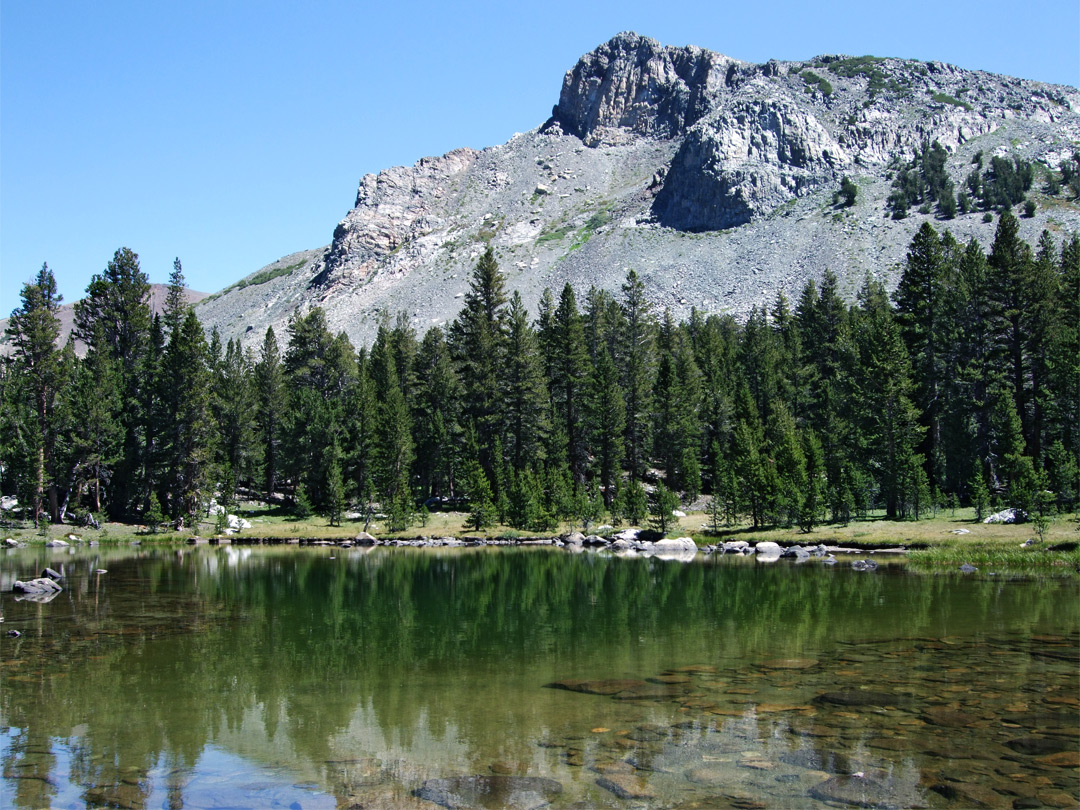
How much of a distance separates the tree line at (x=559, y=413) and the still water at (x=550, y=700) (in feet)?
73.6

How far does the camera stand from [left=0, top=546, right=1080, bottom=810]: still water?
8617 mm

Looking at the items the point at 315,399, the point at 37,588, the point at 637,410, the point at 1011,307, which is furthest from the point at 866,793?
Result: the point at 315,399

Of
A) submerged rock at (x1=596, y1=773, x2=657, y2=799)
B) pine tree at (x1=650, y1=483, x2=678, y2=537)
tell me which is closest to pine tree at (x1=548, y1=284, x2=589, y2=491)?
pine tree at (x1=650, y1=483, x2=678, y2=537)

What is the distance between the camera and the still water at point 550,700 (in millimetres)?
8617

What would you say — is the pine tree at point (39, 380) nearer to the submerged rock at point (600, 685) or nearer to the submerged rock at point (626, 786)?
the submerged rock at point (600, 685)

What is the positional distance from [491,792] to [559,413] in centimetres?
5530

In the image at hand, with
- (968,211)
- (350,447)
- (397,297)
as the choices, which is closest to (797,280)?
(968,211)

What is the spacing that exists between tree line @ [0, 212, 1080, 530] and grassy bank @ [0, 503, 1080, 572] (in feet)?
4.36

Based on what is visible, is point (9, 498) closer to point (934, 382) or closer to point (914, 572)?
point (914, 572)

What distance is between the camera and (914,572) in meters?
28.0

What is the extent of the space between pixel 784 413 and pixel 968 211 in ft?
376

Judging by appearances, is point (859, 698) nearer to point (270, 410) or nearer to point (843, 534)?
point (843, 534)

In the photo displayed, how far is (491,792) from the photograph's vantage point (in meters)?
8.51

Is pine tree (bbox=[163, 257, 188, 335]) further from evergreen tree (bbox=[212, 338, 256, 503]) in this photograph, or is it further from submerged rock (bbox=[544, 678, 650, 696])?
submerged rock (bbox=[544, 678, 650, 696])
